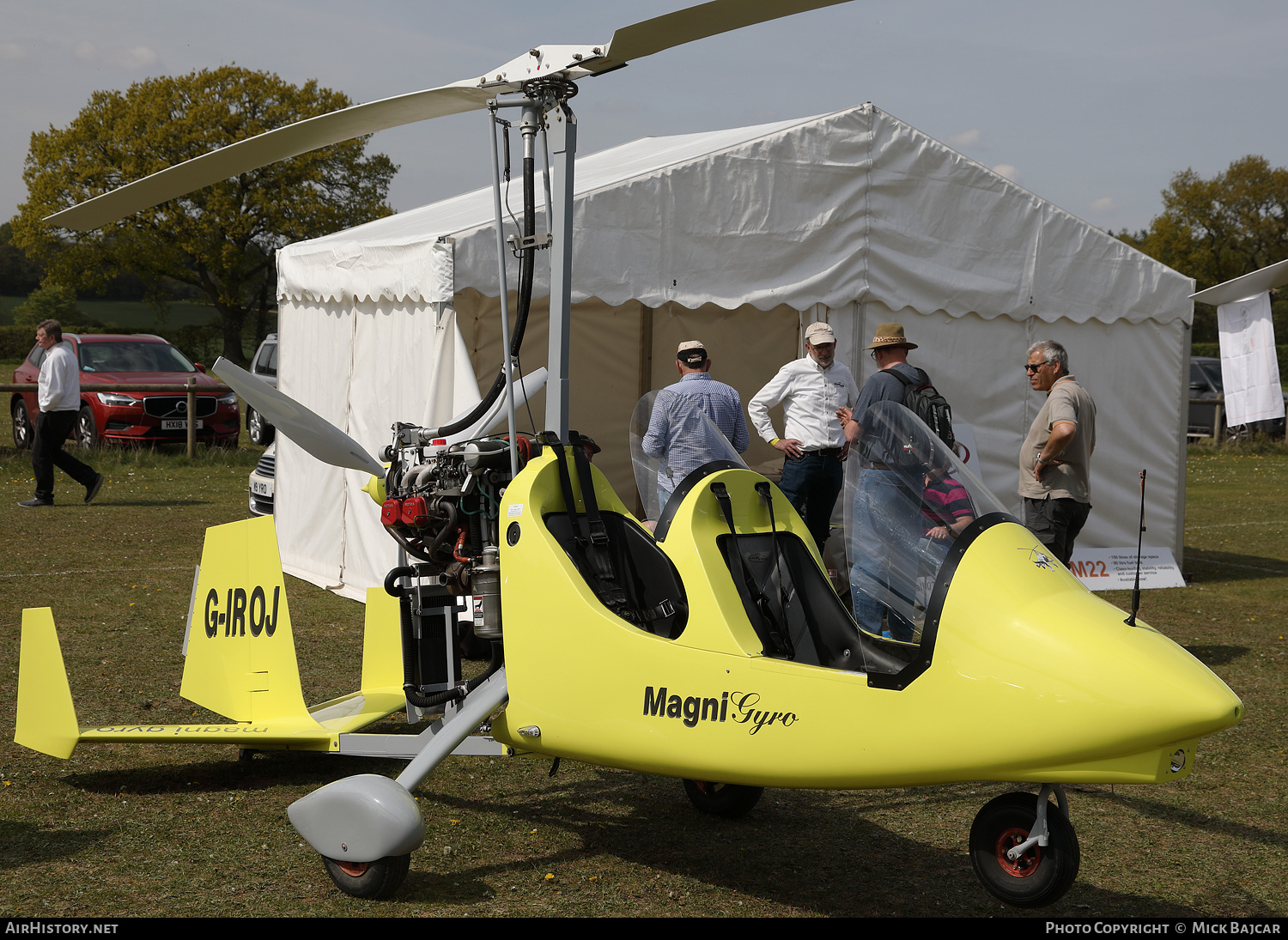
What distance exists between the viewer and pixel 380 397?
7.88 meters

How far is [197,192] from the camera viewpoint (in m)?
39.4

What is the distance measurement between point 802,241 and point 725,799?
17.3 ft

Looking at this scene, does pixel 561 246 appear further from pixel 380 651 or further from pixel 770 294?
pixel 770 294

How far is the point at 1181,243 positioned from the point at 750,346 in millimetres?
37198

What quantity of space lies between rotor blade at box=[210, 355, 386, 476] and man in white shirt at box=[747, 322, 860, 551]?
148 inches

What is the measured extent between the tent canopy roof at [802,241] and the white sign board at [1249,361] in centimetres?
62

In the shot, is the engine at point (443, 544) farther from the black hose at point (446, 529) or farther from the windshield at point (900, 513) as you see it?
the windshield at point (900, 513)

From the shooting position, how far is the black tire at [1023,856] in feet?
8.63

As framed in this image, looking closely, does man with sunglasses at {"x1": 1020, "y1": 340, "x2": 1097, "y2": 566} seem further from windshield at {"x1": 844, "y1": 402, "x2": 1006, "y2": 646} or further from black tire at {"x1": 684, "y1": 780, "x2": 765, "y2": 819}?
windshield at {"x1": 844, "y1": 402, "x2": 1006, "y2": 646}

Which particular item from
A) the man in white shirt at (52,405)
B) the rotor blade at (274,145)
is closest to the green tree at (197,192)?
the man in white shirt at (52,405)

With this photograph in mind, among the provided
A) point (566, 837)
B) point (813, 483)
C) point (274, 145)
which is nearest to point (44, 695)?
point (566, 837)

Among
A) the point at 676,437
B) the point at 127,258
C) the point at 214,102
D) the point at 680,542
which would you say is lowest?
the point at 680,542

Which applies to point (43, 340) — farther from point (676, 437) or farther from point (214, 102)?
point (214, 102)
